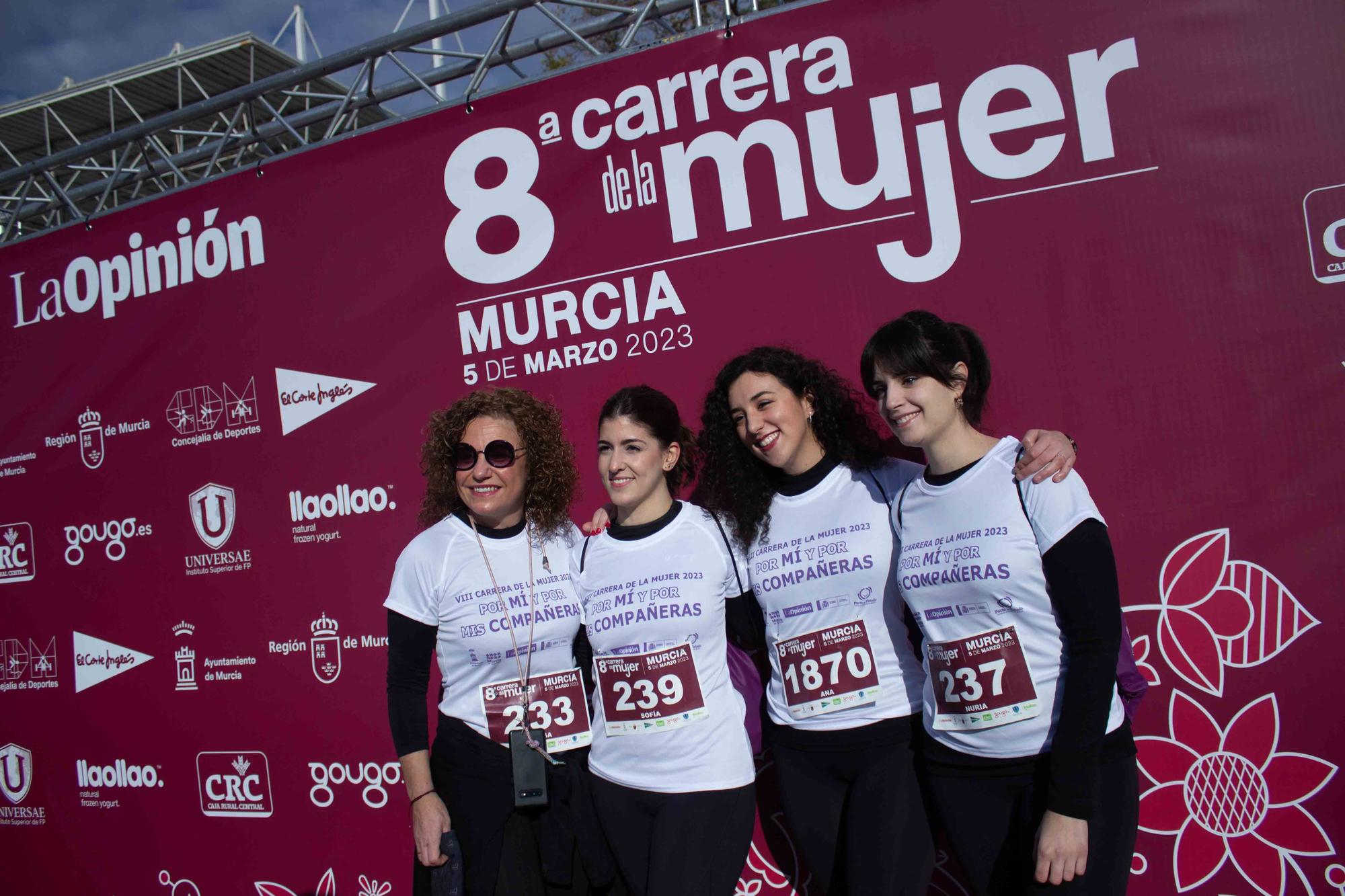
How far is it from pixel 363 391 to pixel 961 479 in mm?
2338

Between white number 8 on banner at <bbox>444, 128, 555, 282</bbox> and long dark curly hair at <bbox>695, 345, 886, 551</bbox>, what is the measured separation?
1.13 m

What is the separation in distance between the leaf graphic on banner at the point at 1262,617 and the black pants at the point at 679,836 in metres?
1.51

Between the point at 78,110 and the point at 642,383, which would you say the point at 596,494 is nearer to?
the point at 642,383

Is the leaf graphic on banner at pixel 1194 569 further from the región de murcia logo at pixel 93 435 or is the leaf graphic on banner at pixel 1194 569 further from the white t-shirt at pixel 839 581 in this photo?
the región de murcia logo at pixel 93 435

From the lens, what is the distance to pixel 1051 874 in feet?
5.03

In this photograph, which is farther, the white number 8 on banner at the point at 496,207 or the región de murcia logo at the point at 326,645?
the región de murcia logo at the point at 326,645

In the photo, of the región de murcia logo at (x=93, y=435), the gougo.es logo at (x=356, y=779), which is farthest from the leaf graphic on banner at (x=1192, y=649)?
the región de murcia logo at (x=93, y=435)

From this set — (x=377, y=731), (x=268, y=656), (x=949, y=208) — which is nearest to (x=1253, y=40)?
(x=949, y=208)

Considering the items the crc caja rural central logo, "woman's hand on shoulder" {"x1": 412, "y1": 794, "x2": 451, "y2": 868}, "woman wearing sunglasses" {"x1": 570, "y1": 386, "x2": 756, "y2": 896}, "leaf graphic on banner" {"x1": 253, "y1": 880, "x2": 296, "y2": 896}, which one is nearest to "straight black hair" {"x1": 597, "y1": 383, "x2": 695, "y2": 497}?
"woman wearing sunglasses" {"x1": 570, "y1": 386, "x2": 756, "y2": 896}

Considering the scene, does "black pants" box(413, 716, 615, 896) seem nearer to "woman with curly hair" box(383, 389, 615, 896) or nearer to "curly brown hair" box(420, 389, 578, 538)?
"woman with curly hair" box(383, 389, 615, 896)

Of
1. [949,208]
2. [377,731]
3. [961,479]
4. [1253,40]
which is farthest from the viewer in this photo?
[377,731]

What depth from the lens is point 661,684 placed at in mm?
1917

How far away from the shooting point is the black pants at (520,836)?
197 centimetres

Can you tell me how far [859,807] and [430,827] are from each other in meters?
1.03
